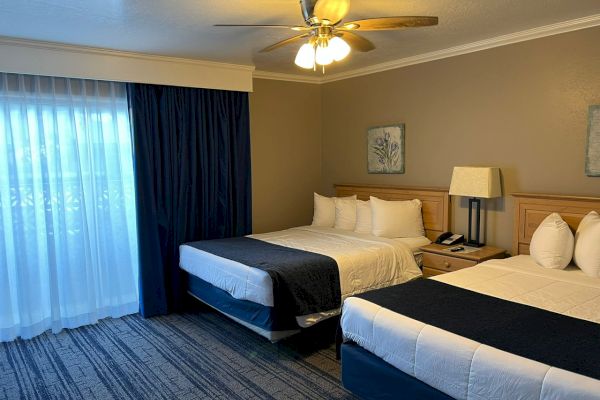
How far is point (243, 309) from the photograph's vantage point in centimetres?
335

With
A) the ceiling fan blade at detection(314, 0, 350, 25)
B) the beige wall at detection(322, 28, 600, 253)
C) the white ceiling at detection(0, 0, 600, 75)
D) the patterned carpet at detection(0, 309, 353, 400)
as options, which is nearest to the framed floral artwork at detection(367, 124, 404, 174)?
the beige wall at detection(322, 28, 600, 253)

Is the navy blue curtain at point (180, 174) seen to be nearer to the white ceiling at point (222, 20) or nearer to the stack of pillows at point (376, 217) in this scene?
the white ceiling at point (222, 20)

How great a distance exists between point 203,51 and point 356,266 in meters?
2.29

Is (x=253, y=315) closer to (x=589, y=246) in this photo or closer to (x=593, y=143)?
(x=589, y=246)

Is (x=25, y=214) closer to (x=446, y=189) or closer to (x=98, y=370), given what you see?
(x=98, y=370)

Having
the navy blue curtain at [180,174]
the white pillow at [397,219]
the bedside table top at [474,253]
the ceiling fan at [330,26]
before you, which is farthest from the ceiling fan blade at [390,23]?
the navy blue curtain at [180,174]

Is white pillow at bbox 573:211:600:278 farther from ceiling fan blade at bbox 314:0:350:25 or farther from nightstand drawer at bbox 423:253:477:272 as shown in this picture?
ceiling fan blade at bbox 314:0:350:25

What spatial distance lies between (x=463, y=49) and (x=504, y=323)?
2.67m

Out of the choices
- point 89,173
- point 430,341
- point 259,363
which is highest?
point 89,173

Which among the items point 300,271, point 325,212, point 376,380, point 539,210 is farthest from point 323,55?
point 325,212

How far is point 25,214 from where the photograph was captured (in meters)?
3.53

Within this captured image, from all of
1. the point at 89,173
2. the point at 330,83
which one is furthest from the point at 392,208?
the point at 89,173

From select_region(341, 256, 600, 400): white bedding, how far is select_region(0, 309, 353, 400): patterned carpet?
2.26 feet

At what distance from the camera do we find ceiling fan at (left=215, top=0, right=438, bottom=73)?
2.23 meters
